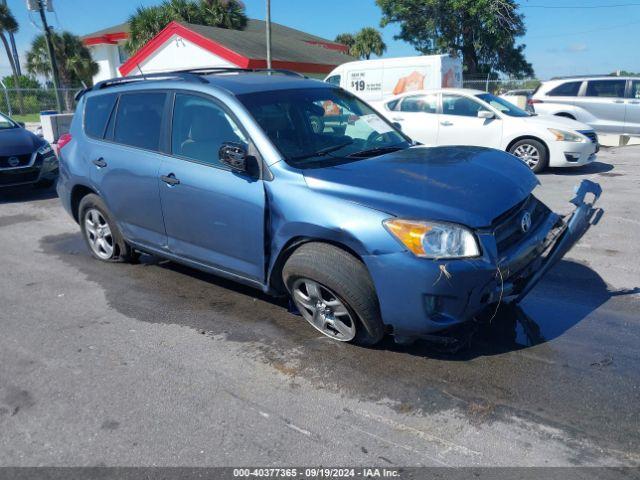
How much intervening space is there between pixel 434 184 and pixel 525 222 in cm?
71

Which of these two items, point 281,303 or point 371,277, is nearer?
point 371,277

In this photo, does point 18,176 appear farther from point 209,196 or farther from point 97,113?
point 209,196

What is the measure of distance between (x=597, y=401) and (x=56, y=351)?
11.4ft

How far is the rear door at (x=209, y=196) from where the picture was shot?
12.4 feet

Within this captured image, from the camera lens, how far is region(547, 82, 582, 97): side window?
13805 millimetres

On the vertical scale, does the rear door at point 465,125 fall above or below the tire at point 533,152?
above

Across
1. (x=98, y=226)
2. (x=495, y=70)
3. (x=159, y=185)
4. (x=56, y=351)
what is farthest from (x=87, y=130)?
(x=495, y=70)

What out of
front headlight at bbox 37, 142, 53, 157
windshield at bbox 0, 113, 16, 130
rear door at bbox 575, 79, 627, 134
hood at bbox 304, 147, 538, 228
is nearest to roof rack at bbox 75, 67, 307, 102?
hood at bbox 304, 147, 538, 228

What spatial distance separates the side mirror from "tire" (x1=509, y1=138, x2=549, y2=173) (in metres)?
7.53

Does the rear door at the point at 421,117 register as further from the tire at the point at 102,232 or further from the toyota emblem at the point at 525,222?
the toyota emblem at the point at 525,222

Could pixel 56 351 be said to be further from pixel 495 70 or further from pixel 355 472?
pixel 495 70

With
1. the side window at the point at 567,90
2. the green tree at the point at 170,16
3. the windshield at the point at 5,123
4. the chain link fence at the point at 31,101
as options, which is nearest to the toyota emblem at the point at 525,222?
the windshield at the point at 5,123

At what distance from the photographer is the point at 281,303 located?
4.41 meters

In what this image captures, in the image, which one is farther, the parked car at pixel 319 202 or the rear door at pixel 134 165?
the rear door at pixel 134 165
